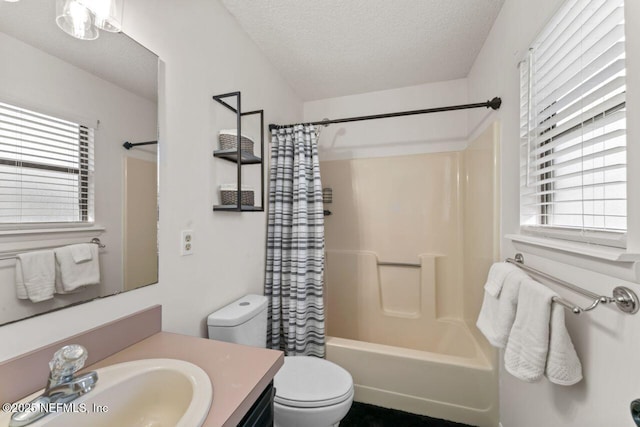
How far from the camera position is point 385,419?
5.24 ft

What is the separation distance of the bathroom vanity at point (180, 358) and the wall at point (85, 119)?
5.2 inches

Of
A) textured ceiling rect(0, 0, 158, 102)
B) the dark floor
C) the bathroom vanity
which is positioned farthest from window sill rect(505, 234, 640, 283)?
textured ceiling rect(0, 0, 158, 102)

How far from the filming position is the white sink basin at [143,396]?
0.62 m

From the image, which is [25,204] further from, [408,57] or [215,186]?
[408,57]

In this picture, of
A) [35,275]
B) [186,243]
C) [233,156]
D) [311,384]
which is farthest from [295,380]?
[233,156]

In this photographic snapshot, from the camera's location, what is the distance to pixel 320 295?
73.5 inches

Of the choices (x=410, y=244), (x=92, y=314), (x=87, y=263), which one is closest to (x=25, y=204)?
(x=87, y=263)

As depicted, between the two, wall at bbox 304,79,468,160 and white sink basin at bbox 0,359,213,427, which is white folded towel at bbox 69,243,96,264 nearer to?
white sink basin at bbox 0,359,213,427

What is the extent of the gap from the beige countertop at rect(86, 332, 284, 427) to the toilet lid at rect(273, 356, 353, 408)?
1.60 ft

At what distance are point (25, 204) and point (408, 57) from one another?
7.33ft

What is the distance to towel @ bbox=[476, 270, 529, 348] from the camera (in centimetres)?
100

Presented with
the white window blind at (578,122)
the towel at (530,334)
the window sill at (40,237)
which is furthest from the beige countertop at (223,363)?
the white window blind at (578,122)

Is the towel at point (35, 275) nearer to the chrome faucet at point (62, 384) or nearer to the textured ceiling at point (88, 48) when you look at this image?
the chrome faucet at point (62, 384)

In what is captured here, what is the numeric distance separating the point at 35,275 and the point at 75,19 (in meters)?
0.76
